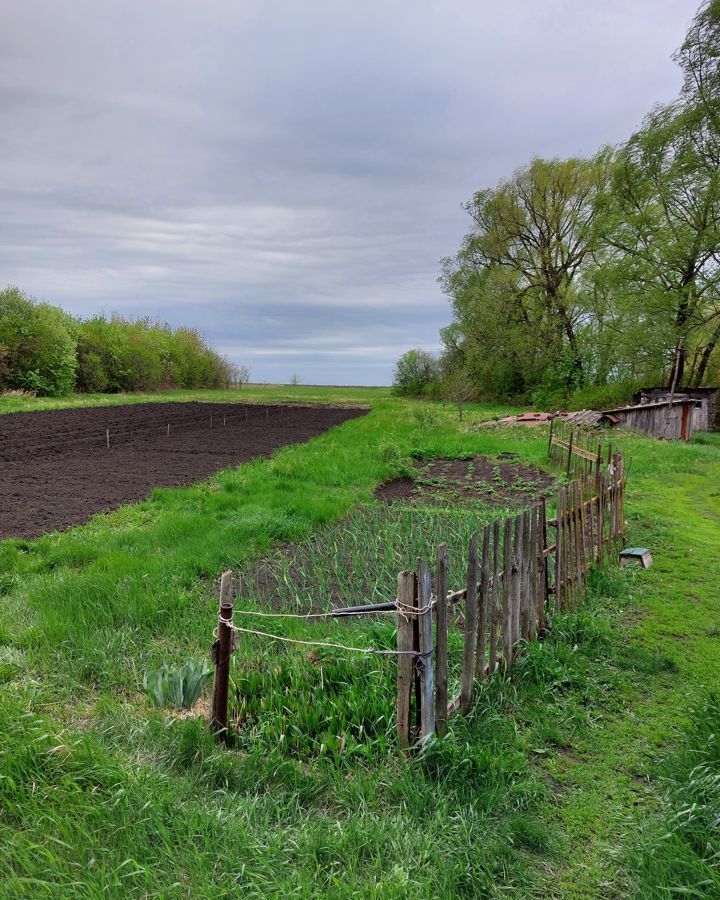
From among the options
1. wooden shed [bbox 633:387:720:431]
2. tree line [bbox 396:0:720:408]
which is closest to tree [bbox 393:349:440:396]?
tree line [bbox 396:0:720:408]

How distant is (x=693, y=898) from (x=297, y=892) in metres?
1.75

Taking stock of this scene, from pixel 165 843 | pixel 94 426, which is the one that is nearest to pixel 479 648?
pixel 165 843

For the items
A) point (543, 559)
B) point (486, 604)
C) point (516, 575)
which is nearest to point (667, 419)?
point (543, 559)

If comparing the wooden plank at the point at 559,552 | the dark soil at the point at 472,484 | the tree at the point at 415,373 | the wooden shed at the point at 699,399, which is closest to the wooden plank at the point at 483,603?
the wooden plank at the point at 559,552

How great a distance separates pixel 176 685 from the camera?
3.86 metres

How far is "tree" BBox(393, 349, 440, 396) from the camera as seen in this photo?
64.0 meters

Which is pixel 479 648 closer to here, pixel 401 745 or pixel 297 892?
pixel 401 745

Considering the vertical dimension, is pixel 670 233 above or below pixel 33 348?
above

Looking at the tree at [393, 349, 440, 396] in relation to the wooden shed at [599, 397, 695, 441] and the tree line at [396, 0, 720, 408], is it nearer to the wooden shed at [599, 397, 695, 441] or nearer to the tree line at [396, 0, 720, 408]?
the tree line at [396, 0, 720, 408]

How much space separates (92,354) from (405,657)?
50723 millimetres

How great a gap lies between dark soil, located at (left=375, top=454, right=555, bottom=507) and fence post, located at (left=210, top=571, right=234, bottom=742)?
7.29 metres

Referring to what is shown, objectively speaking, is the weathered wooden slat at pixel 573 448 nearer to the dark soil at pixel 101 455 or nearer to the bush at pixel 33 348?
the dark soil at pixel 101 455

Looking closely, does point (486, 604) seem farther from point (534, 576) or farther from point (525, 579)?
point (534, 576)

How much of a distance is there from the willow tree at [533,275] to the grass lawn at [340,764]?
118ft
